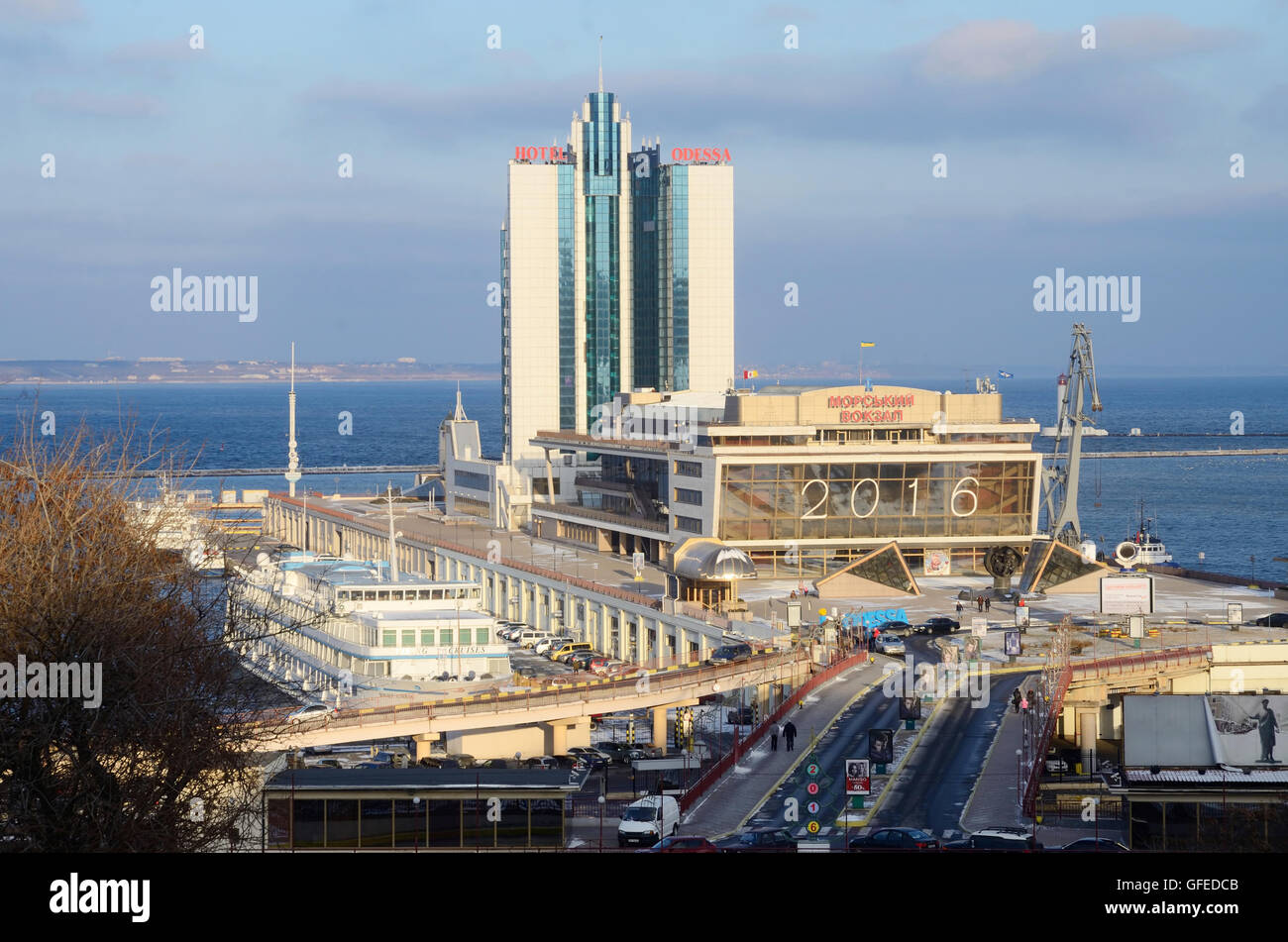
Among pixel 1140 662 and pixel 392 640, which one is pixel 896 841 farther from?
pixel 392 640

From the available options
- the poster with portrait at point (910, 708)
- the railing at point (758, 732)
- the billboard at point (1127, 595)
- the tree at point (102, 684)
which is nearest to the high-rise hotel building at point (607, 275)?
the billboard at point (1127, 595)

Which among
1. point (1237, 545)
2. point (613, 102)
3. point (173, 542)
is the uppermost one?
point (613, 102)

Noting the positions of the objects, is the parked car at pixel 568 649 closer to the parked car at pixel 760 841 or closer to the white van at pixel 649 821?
the white van at pixel 649 821

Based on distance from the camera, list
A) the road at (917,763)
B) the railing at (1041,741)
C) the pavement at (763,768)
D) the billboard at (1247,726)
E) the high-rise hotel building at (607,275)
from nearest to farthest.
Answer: the road at (917,763) < the pavement at (763,768) < the billboard at (1247,726) < the railing at (1041,741) < the high-rise hotel building at (607,275)

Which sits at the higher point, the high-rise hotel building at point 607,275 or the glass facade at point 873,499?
the high-rise hotel building at point 607,275

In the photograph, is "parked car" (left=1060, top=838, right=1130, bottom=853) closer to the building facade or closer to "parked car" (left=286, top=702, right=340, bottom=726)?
"parked car" (left=286, top=702, right=340, bottom=726)
